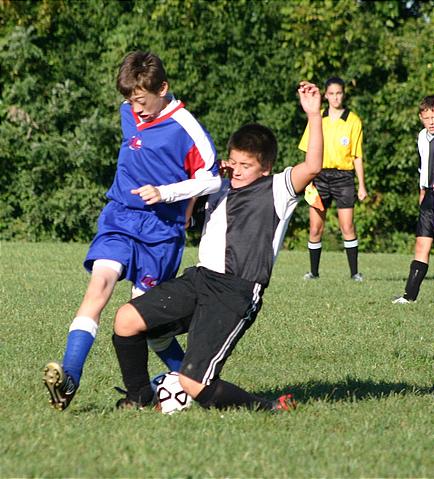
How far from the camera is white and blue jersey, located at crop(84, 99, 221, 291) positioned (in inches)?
208

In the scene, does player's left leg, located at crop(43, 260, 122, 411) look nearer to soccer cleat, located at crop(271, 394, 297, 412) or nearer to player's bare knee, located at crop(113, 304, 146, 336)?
player's bare knee, located at crop(113, 304, 146, 336)

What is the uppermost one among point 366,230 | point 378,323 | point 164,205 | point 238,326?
point 164,205

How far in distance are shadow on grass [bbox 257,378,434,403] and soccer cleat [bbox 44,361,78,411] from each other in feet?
4.09

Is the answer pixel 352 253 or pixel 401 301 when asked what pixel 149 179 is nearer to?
pixel 401 301

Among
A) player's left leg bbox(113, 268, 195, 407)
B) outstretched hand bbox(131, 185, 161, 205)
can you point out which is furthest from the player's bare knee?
outstretched hand bbox(131, 185, 161, 205)

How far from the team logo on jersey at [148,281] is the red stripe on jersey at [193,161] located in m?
0.54

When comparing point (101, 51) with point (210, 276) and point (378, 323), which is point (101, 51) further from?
point (210, 276)

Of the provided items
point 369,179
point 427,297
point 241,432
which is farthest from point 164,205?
point 369,179

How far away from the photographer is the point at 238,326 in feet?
16.6

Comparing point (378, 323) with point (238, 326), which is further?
point (378, 323)

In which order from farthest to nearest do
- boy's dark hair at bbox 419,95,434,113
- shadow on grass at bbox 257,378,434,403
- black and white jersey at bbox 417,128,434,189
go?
1. black and white jersey at bbox 417,128,434,189
2. boy's dark hair at bbox 419,95,434,113
3. shadow on grass at bbox 257,378,434,403

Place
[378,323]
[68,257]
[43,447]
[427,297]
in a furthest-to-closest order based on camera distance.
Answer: [68,257] → [427,297] → [378,323] → [43,447]

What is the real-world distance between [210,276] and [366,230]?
14.4 metres

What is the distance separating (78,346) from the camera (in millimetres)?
4984
